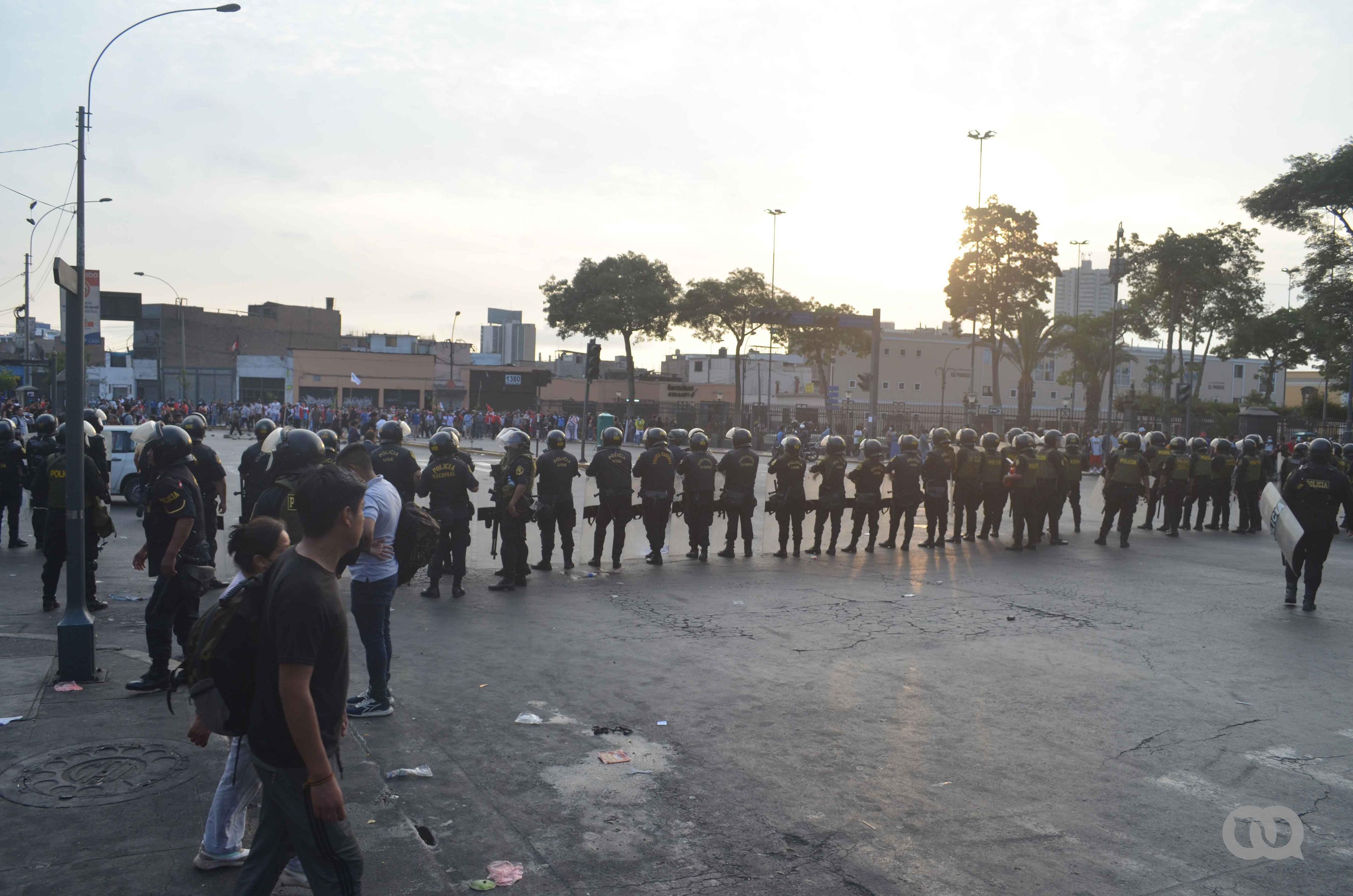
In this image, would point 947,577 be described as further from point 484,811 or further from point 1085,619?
point 484,811

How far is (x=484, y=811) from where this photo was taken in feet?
15.5

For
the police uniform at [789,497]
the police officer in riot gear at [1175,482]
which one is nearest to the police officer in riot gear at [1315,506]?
the police uniform at [789,497]

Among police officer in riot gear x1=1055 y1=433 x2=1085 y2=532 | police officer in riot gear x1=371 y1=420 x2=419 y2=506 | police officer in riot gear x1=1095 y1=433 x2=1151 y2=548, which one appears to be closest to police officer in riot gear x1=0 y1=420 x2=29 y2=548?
police officer in riot gear x1=371 y1=420 x2=419 y2=506

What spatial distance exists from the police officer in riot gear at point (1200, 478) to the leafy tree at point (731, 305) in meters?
28.8

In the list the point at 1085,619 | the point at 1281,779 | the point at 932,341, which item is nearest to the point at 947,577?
the point at 1085,619

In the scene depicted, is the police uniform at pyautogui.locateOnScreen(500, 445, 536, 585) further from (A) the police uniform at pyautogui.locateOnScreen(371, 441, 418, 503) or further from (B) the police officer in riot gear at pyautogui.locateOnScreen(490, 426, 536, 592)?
(A) the police uniform at pyautogui.locateOnScreen(371, 441, 418, 503)

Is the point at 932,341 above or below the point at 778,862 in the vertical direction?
above

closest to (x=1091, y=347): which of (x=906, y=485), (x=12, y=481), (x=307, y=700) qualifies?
(x=906, y=485)

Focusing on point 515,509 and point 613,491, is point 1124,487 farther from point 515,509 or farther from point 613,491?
point 515,509

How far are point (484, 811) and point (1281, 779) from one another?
14.6ft

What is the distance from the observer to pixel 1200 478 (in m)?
18.5

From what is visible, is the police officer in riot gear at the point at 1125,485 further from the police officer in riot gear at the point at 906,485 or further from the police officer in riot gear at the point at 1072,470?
the police officer in riot gear at the point at 906,485

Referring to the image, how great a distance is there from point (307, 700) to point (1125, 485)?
1519 cm

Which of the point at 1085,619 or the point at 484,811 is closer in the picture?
the point at 484,811
